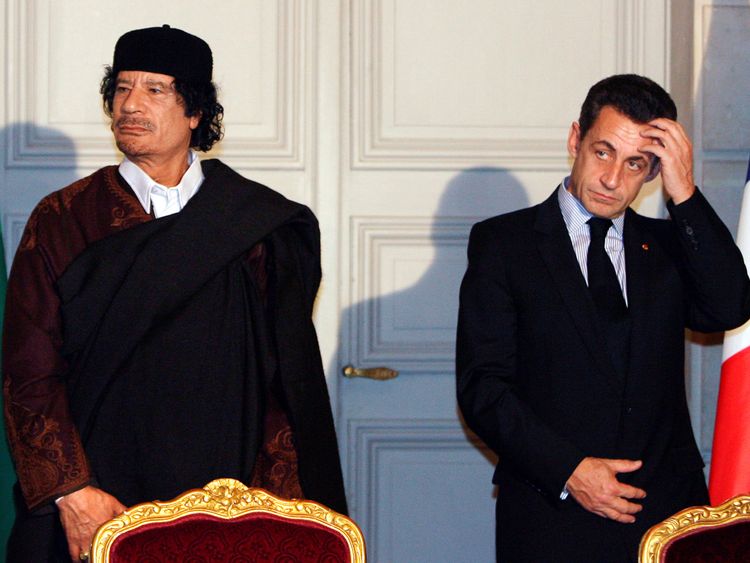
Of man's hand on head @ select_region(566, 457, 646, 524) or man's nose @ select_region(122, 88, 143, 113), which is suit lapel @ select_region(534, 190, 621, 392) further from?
man's nose @ select_region(122, 88, 143, 113)

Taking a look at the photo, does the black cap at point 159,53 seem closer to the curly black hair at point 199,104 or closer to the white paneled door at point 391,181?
the curly black hair at point 199,104

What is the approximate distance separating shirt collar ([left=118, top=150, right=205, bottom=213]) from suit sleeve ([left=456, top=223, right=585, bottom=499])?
2.15 ft

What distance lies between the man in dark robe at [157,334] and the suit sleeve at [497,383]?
387 mm

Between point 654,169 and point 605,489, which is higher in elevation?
point 654,169

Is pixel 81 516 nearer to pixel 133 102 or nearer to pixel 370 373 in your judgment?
pixel 133 102

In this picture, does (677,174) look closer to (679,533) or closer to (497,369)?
(497,369)

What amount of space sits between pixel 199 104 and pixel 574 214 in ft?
2.96

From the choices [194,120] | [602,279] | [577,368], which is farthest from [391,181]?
[577,368]

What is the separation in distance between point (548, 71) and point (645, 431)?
1633mm

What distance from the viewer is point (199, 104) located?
2.85m

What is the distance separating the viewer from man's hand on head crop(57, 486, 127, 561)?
249 cm

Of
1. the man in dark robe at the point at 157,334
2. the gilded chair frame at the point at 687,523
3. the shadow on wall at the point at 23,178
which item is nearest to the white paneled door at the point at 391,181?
the shadow on wall at the point at 23,178

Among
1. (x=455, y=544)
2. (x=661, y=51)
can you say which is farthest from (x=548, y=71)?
(x=455, y=544)

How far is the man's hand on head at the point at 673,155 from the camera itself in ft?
8.66
